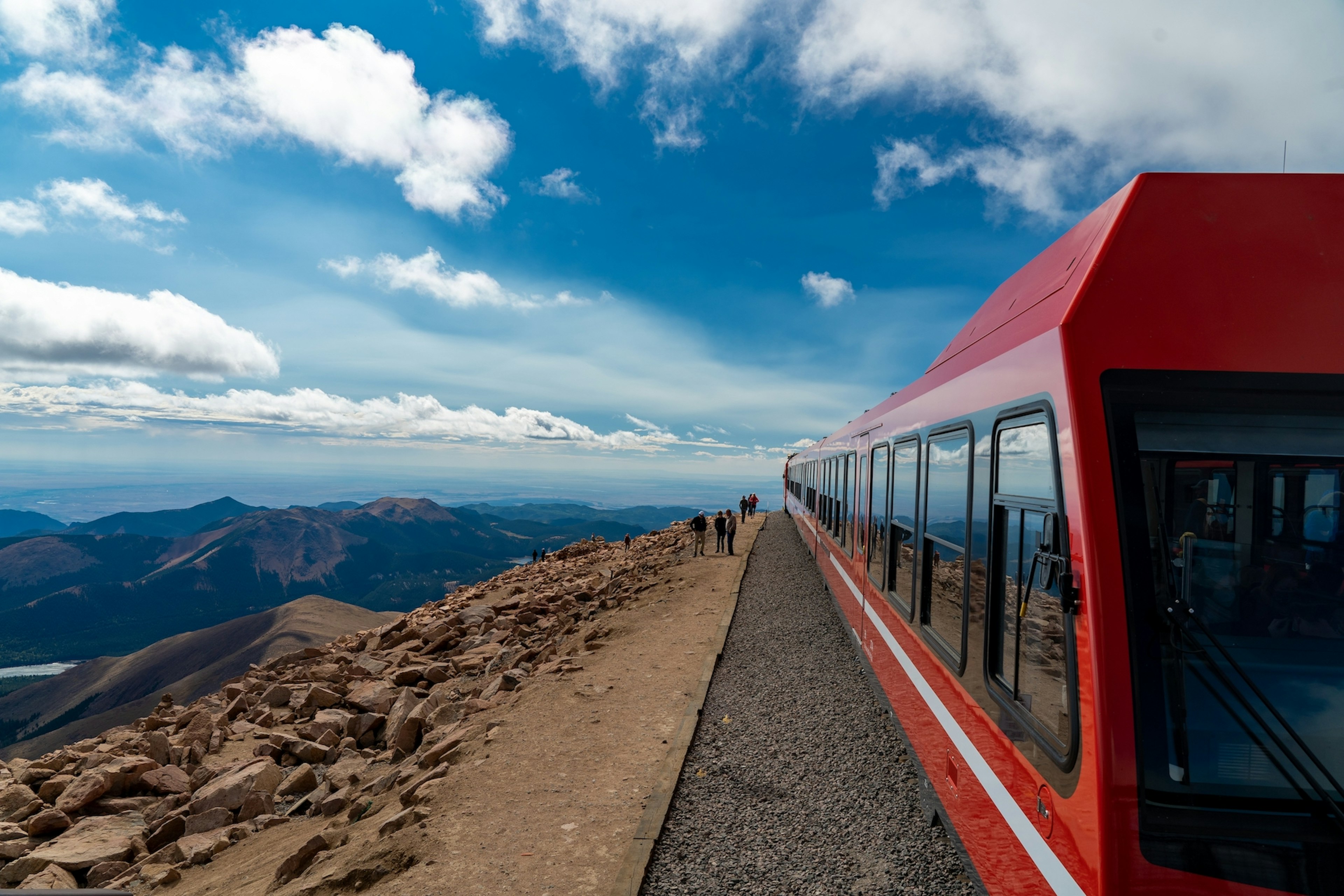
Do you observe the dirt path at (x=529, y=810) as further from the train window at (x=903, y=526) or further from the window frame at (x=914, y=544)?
the train window at (x=903, y=526)

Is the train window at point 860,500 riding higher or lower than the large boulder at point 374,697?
higher

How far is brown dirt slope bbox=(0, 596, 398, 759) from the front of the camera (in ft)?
251

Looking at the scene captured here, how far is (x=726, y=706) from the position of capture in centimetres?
829

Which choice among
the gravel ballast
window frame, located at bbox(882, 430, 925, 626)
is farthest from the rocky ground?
window frame, located at bbox(882, 430, 925, 626)

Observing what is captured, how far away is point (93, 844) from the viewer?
7371 millimetres

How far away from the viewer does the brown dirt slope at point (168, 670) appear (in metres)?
76.6

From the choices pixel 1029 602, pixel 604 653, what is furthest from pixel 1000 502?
pixel 604 653

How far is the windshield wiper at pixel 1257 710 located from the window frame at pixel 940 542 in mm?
1695

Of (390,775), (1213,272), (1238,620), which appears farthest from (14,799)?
(1213,272)

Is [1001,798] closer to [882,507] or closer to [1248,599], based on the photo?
[1248,599]

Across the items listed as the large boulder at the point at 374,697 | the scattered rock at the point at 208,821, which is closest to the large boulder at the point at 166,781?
the scattered rock at the point at 208,821

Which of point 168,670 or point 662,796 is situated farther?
point 168,670

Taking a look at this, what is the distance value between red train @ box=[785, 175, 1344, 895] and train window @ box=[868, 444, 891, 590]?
12.7 feet

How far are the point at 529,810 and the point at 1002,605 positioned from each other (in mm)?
4534
